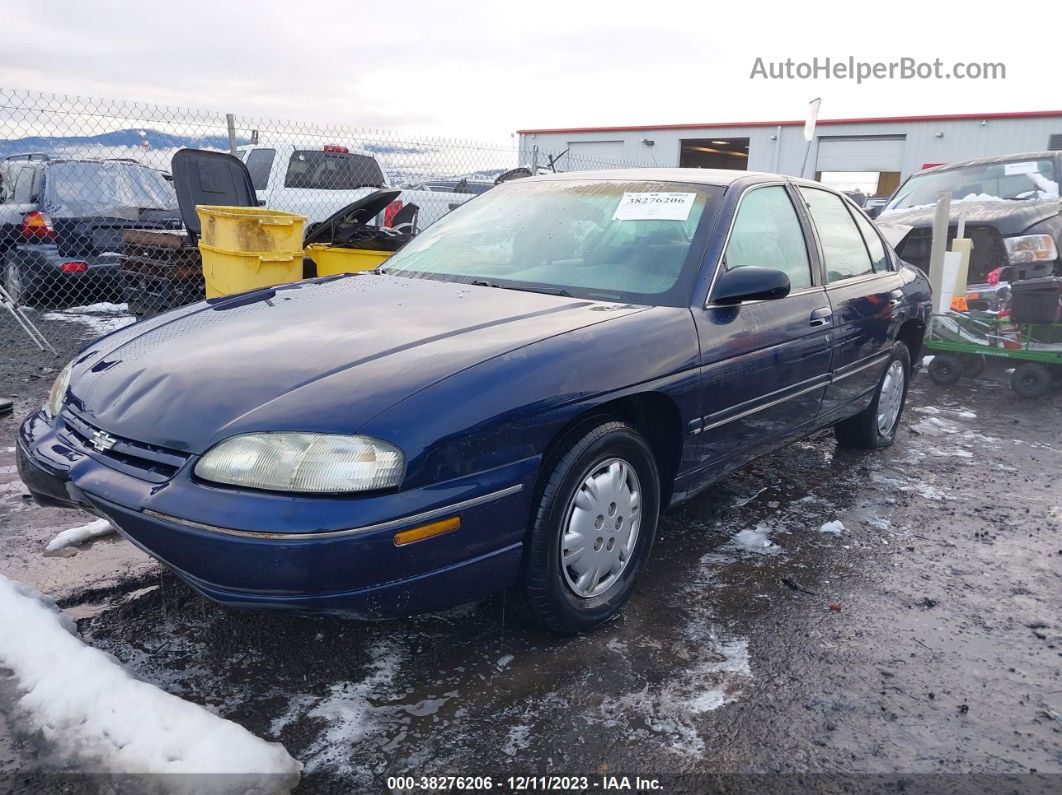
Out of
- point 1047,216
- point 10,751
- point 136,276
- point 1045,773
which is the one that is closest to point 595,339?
point 1045,773

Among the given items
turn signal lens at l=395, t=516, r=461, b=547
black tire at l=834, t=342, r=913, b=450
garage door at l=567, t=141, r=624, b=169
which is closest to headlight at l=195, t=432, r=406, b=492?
turn signal lens at l=395, t=516, r=461, b=547

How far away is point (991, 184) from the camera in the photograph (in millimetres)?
8031

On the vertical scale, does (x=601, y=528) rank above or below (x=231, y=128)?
below

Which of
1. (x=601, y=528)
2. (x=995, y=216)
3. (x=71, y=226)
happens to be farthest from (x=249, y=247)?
(x=995, y=216)

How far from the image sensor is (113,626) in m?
2.56

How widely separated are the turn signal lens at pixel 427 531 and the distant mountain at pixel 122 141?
5832 mm

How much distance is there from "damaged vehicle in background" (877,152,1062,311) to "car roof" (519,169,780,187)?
4.40m

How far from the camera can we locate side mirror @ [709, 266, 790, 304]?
2.90 metres

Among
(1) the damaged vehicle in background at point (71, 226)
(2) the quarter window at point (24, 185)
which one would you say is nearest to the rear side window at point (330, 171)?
(1) the damaged vehicle in background at point (71, 226)

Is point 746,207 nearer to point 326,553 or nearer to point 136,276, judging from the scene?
point 326,553

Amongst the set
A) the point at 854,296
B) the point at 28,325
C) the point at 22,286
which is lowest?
the point at 28,325

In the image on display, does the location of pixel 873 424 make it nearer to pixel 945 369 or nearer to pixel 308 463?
pixel 945 369

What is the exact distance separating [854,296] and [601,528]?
2160mm

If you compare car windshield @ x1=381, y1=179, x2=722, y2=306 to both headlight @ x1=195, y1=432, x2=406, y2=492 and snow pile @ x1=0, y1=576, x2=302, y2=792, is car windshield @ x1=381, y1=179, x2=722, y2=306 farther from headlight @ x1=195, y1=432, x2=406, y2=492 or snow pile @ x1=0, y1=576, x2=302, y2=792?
snow pile @ x1=0, y1=576, x2=302, y2=792
